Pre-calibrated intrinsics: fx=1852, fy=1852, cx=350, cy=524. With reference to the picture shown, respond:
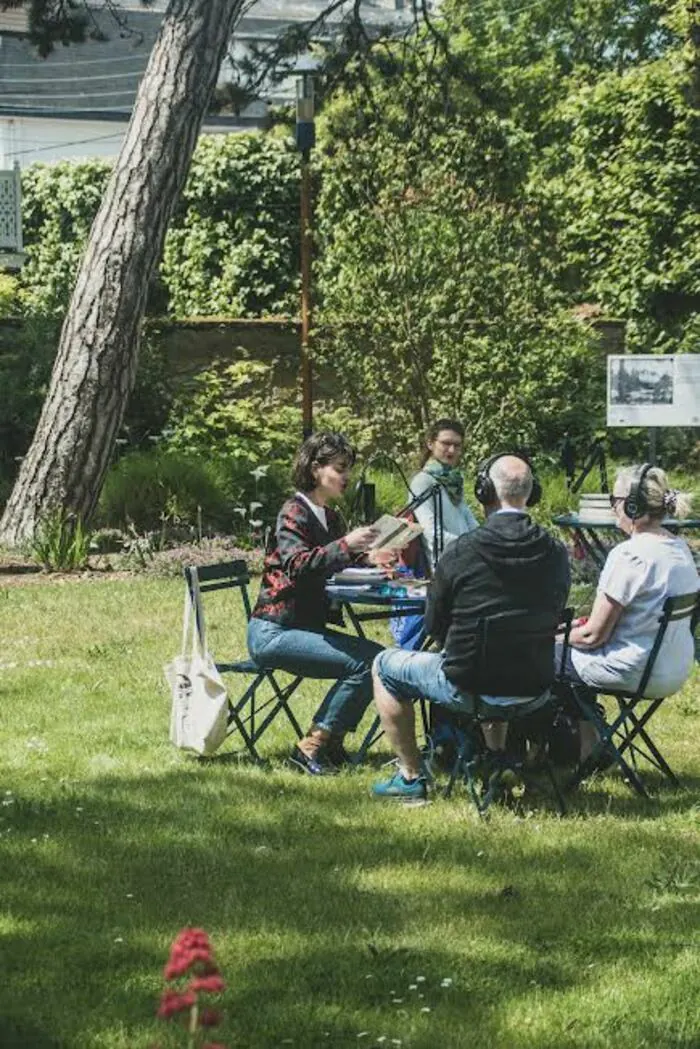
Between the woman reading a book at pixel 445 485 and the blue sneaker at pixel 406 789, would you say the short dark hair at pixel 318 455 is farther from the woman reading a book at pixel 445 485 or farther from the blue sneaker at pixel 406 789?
the woman reading a book at pixel 445 485

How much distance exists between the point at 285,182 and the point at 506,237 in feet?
18.0

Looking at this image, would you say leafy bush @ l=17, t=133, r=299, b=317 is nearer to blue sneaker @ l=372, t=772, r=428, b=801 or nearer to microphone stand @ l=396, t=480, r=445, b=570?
microphone stand @ l=396, t=480, r=445, b=570

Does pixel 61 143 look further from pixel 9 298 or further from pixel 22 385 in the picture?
pixel 22 385

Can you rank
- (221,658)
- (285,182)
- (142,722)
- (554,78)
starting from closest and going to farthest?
(142,722)
(221,658)
(285,182)
(554,78)

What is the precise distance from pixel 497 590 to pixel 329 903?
1.51 m

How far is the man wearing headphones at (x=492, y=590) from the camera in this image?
683cm

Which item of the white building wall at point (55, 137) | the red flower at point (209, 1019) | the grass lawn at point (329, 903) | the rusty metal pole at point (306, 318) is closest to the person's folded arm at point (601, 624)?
the grass lawn at point (329, 903)

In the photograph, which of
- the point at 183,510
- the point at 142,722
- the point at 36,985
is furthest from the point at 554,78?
the point at 36,985

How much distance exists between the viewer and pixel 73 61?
47.2m

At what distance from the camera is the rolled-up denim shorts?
6.89 metres

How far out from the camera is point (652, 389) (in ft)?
49.6

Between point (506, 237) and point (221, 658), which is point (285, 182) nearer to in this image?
point (506, 237)

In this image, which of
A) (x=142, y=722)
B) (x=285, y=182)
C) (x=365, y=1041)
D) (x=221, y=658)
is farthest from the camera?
(x=285, y=182)

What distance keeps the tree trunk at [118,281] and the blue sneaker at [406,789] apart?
25.9 ft
